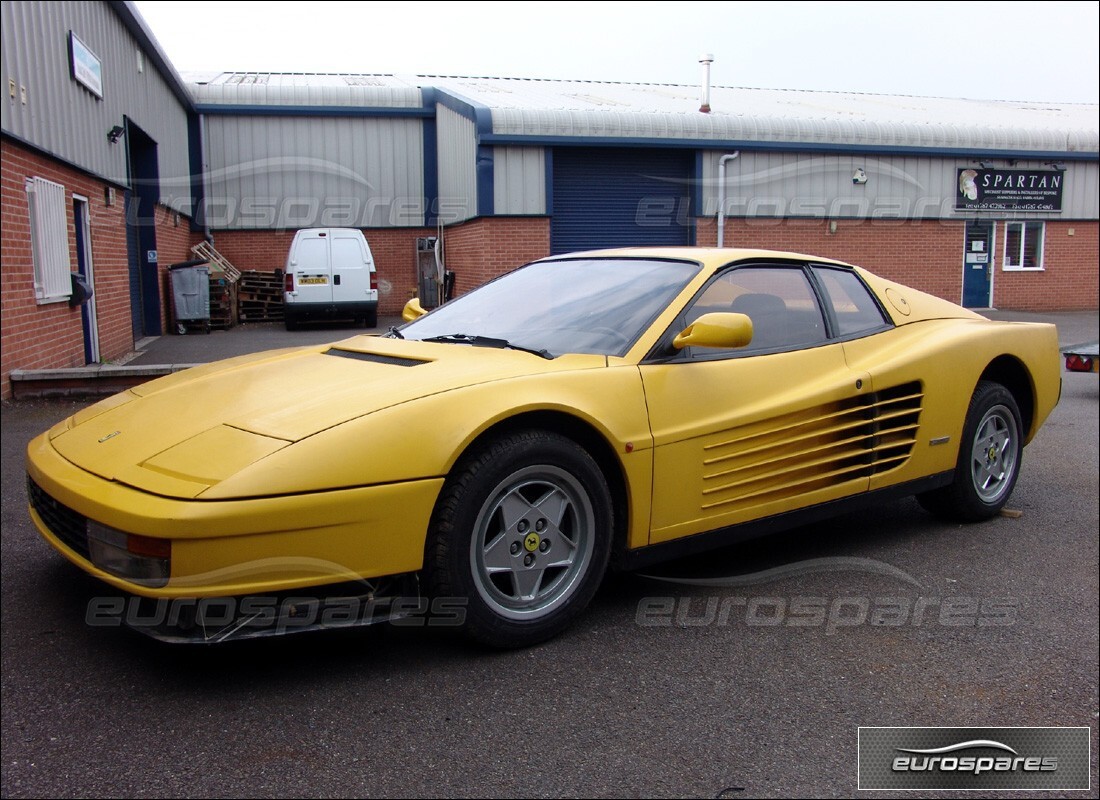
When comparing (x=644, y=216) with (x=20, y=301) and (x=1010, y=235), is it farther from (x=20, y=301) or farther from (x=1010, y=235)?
(x=20, y=301)

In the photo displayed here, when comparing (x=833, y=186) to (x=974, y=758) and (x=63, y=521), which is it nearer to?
(x=974, y=758)

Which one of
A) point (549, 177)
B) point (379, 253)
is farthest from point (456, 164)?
point (379, 253)

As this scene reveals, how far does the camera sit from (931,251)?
69.5 feet

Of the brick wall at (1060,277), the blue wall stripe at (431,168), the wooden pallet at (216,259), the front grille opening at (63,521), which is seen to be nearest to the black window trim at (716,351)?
the front grille opening at (63,521)

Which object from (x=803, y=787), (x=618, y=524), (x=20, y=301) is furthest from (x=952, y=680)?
(x=20, y=301)

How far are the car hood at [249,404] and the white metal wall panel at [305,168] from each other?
63.2 ft

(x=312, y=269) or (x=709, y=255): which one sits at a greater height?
(x=709, y=255)

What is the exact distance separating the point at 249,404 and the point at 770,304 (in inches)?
86.0

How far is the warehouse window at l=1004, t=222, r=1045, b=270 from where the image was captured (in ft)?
72.9

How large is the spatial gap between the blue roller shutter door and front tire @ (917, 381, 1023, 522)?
14.4 meters

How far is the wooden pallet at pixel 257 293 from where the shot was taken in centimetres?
2055

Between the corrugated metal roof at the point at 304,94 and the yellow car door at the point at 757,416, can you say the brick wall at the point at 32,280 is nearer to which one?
the yellow car door at the point at 757,416

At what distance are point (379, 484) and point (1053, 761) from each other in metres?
1.97
